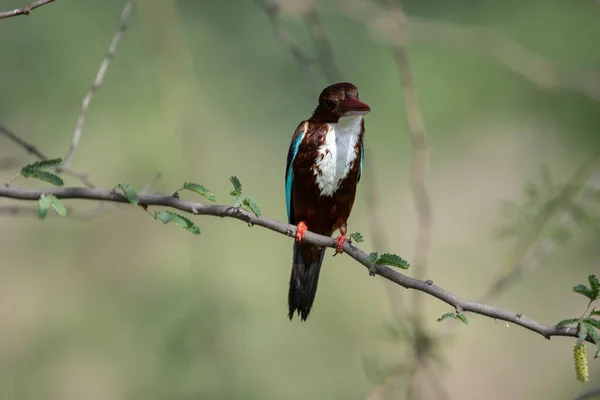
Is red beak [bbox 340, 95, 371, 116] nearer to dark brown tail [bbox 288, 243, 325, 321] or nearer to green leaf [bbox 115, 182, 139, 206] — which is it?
dark brown tail [bbox 288, 243, 325, 321]

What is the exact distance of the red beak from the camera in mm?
2855

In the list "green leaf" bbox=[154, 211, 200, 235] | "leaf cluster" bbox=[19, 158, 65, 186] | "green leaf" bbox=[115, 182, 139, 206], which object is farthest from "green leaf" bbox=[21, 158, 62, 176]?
"green leaf" bbox=[154, 211, 200, 235]

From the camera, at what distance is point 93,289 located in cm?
543

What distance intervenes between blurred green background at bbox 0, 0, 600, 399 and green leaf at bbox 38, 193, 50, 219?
4.33 ft

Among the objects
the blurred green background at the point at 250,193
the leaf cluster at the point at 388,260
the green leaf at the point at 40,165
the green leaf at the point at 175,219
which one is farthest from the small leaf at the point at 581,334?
the blurred green background at the point at 250,193

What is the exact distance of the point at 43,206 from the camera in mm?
2275

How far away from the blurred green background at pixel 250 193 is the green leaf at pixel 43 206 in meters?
1.32

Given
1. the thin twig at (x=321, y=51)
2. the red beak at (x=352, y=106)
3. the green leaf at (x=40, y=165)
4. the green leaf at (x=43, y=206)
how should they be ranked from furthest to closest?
the thin twig at (x=321, y=51) → the red beak at (x=352, y=106) → the green leaf at (x=40, y=165) → the green leaf at (x=43, y=206)

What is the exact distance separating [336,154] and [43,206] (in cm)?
120

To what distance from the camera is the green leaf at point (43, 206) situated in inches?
88.7

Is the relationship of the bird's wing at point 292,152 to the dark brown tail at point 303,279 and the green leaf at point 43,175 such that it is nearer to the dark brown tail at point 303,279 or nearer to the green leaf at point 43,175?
the dark brown tail at point 303,279

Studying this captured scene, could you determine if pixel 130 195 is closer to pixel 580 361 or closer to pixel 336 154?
pixel 336 154

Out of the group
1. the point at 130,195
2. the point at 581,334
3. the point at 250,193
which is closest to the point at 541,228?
the point at 581,334

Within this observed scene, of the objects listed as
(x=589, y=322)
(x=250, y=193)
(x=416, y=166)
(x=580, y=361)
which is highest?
(x=250, y=193)
